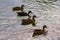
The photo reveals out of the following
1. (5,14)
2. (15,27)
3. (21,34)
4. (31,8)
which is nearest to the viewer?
(21,34)

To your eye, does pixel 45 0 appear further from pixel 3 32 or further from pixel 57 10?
pixel 3 32

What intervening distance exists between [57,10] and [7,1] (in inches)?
185

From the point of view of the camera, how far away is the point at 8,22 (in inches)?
390

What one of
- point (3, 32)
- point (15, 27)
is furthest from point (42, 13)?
point (3, 32)

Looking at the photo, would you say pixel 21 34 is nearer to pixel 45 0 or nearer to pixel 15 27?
pixel 15 27

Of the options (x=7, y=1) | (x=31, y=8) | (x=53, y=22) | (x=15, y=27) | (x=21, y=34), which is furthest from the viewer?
(x=7, y=1)

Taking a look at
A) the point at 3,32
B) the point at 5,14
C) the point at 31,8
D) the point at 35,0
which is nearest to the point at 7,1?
the point at 35,0

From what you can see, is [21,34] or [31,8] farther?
[31,8]

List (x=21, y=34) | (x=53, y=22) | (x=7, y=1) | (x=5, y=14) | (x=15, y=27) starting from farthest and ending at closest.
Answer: (x=7, y=1) < (x=5, y=14) < (x=53, y=22) < (x=15, y=27) < (x=21, y=34)

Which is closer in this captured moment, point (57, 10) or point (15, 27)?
point (15, 27)

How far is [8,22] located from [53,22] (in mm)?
2054

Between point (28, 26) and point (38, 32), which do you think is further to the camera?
point (28, 26)

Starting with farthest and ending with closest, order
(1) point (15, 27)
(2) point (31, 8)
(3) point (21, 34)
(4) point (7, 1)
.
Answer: (4) point (7, 1) → (2) point (31, 8) → (1) point (15, 27) → (3) point (21, 34)

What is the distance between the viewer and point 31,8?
504 inches
